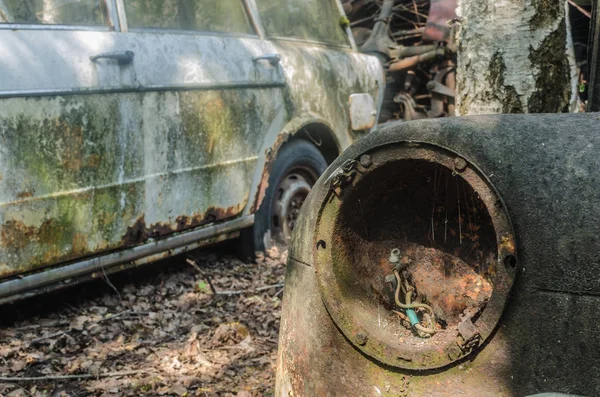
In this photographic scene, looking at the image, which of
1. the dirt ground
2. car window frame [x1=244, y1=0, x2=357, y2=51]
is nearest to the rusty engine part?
the dirt ground

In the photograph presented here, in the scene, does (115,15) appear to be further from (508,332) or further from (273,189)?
(508,332)

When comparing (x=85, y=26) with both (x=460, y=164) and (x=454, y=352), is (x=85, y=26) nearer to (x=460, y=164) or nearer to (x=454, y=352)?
(x=460, y=164)

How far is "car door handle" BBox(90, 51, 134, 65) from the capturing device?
3.17m

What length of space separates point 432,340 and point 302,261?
0.40 metres

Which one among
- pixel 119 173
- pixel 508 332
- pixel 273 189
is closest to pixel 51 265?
pixel 119 173

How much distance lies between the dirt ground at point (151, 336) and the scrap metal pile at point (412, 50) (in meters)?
4.18

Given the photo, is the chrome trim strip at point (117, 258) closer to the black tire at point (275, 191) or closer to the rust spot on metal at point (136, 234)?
the rust spot on metal at point (136, 234)

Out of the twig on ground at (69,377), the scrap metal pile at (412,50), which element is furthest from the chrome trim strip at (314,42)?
the twig on ground at (69,377)

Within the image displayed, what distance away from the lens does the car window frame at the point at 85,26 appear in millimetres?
2925

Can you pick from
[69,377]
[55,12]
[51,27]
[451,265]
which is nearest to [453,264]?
[451,265]

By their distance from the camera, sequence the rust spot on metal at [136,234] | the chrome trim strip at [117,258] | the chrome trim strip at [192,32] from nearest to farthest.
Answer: the chrome trim strip at [117,258]
the rust spot on metal at [136,234]
the chrome trim strip at [192,32]

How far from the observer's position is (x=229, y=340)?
3.25 metres

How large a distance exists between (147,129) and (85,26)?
56 cm

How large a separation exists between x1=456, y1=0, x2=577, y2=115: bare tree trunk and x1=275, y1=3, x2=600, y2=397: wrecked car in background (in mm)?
1302
